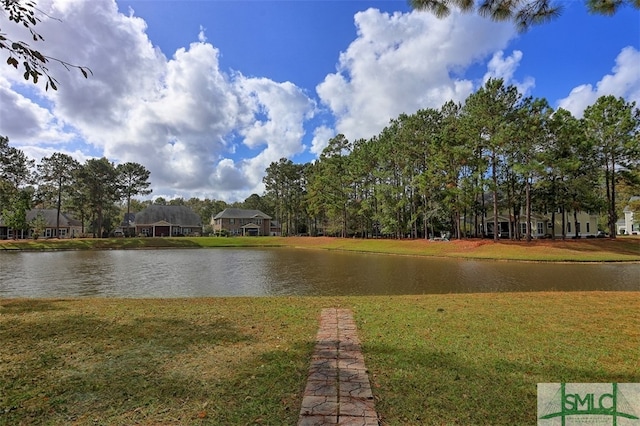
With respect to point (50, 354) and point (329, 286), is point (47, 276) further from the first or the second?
point (50, 354)

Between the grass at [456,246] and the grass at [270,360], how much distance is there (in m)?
20.7

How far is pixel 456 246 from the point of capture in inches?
1216

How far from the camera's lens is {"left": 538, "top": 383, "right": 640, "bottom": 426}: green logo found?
3.09 meters

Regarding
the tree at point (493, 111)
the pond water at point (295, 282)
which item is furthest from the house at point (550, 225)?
the pond water at point (295, 282)

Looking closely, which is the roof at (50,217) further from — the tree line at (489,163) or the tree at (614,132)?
the tree at (614,132)

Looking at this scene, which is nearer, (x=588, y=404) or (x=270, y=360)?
(x=588, y=404)

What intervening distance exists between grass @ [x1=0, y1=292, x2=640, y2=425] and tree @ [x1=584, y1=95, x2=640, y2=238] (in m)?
33.5

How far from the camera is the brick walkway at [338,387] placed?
116 inches

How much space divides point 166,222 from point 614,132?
66.2m

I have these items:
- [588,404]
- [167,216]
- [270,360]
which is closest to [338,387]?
[270,360]

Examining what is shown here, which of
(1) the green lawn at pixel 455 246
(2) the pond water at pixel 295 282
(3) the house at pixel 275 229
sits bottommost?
(2) the pond water at pixel 295 282

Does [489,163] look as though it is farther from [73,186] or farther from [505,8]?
[73,186]

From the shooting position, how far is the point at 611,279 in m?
15.0

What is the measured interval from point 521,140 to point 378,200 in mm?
19571
